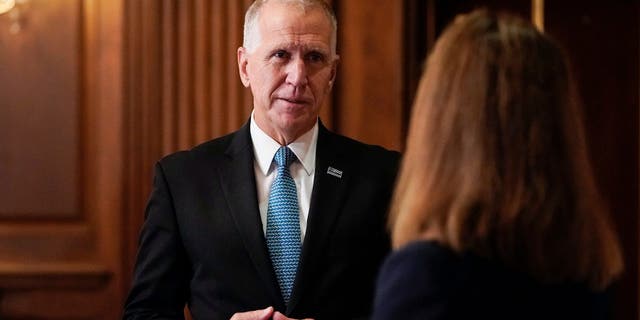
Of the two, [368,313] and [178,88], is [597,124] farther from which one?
[368,313]

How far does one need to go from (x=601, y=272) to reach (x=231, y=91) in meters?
2.60

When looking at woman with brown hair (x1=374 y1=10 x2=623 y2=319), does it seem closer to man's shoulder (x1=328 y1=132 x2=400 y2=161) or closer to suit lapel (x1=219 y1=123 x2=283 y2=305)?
suit lapel (x1=219 y1=123 x2=283 y2=305)

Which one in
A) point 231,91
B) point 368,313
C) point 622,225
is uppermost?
point 231,91

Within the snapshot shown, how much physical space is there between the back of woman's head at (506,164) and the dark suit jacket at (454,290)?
0.07ft

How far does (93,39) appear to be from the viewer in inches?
155

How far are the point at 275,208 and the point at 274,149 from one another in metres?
0.15

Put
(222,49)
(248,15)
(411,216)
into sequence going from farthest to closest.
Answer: (222,49)
(248,15)
(411,216)

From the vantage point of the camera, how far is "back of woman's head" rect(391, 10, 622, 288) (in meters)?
1.37

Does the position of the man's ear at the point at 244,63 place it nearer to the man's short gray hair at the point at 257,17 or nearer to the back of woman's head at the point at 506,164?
the man's short gray hair at the point at 257,17

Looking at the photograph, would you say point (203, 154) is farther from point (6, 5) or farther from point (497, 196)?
point (6, 5)

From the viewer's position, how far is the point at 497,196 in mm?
1380

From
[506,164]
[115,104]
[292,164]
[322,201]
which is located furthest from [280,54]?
[115,104]

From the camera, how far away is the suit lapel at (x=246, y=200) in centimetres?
210

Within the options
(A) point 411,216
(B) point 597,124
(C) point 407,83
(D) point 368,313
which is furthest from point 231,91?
(A) point 411,216
